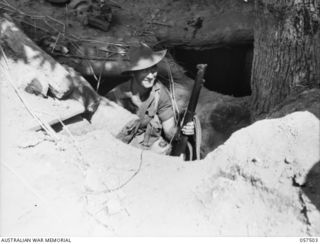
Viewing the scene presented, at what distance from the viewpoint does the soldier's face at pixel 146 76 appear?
193 inches

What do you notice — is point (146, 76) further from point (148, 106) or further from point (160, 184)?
point (160, 184)

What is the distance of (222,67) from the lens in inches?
263

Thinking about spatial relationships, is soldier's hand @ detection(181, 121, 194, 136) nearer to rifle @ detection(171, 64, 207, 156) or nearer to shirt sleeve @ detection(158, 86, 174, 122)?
rifle @ detection(171, 64, 207, 156)

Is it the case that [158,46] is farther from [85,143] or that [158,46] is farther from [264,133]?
[264,133]

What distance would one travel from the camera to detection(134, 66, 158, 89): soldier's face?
4.89 m

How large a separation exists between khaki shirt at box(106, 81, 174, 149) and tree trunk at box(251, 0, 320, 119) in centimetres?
109

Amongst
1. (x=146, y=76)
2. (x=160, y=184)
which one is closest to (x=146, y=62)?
(x=146, y=76)

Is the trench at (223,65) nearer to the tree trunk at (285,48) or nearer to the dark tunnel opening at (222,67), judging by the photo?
the dark tunnel opening at (222,67)

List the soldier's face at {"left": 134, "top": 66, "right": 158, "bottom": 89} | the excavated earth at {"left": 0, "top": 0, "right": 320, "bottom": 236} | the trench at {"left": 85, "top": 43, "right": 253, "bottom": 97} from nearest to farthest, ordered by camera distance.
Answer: the excavated earth at {"left": 0, "top": 0, "right": 320, "bottom": 236} → the soldier's face at {"left": 134, "top": 66, "right": 158, "bottom": 89} → the trench at {"left": 85, "top": 43, "right": 253, "bottom": 97}

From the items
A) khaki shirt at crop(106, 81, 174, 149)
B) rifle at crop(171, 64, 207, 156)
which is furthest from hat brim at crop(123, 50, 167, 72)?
rifle at crop(171, 64, 207, 156)

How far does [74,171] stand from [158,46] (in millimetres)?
3162

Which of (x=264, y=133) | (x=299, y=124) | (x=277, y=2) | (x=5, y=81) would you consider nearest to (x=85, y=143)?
(x=5, y=81)

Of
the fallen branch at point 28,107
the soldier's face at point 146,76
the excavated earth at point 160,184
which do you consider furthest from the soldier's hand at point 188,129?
the fallen branch at point 28,107

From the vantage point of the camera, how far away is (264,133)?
11.9ft
